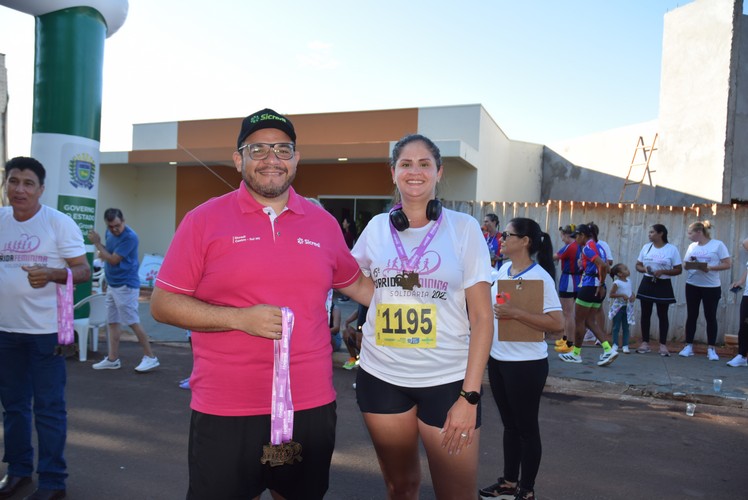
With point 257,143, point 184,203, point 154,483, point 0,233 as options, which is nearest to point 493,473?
point 154,483

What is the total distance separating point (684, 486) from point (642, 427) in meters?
1.41

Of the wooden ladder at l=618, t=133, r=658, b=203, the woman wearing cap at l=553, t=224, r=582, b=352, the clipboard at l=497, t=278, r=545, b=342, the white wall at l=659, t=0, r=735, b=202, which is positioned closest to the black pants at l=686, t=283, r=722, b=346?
the woman wearing cap at l=553, t=224, r=582, b=352

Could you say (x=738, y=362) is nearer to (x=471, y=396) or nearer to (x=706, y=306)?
(x=706, y=306)

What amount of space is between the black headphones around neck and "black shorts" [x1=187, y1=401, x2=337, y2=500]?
3.17 feet

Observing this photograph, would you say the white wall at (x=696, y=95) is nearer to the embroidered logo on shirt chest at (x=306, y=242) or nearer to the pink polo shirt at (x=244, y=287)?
the embroidered logo on shirt chest at (x=306, y=242)

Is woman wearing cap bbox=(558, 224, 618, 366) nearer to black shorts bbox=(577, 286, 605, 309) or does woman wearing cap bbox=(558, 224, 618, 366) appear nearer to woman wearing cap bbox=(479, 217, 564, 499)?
black shorts bbox=(577, 286, 605, 309)

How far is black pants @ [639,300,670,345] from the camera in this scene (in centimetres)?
842

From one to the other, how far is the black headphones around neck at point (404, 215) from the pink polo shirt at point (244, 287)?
533 mm

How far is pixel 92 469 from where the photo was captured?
4.02 metres

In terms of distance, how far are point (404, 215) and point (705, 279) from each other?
7.52 m

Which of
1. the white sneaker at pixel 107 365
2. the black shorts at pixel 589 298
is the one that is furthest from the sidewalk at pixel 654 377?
the white sneaker at pixel 107 365

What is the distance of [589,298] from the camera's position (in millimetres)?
7988

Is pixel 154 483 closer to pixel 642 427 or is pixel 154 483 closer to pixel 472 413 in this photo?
pixel 472 413

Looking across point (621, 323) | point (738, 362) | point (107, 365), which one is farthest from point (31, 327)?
point (738, 362)
